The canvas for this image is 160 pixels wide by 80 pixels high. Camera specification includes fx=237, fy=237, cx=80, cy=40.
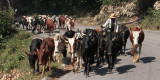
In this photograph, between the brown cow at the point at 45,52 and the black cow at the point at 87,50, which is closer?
the black cow at the point at 87,50

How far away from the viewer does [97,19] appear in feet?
119

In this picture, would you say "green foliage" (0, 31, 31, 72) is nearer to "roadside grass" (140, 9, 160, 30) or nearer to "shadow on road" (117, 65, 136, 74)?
"shadow on road" (117, 65, 136, 74)

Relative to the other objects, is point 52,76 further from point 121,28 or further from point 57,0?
point 57,0

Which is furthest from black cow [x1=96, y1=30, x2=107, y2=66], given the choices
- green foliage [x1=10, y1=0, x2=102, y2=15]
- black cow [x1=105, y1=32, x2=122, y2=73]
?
green foliage [x1=10, y1=0, x2=102, y2=15]

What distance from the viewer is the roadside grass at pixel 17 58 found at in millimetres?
12664

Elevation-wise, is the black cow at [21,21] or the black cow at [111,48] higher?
the black cow at [21,21]

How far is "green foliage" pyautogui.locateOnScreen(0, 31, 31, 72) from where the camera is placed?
15.9 meters

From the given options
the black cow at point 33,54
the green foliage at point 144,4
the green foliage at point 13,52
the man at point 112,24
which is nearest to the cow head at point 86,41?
the black cow at point 33,54

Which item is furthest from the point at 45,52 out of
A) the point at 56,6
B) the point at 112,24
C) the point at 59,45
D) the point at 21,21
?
the point at 56,6

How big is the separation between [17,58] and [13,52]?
2.99 metres

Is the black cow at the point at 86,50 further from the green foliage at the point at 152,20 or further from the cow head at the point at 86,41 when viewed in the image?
the green foliage at the point at 152,20

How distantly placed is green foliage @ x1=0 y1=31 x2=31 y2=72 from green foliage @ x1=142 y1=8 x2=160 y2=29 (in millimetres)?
13604

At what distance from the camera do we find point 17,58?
16250 millimetres

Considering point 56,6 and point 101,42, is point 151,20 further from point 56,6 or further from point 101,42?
point 56,6
